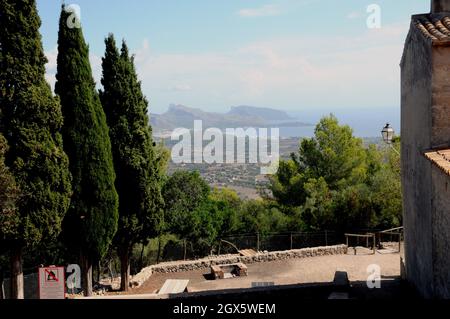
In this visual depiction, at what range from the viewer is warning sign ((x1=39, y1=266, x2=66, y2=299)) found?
10430 mm

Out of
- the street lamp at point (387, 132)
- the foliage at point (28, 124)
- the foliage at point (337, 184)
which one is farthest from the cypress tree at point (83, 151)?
the foliage at point (337, 184)

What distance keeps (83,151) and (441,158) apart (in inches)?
401

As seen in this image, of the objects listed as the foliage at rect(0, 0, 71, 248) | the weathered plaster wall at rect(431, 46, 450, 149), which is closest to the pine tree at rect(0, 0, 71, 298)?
the foliage at rect(0, 0, 71, 248)

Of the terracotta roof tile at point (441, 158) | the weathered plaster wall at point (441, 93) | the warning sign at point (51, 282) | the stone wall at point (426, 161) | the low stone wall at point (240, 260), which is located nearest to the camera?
the terracotta roof tile at point (441, 158)

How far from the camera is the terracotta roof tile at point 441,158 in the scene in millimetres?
7943

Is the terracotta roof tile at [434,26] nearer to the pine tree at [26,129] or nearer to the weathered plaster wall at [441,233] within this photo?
the weathered plaster wall at [441,233]

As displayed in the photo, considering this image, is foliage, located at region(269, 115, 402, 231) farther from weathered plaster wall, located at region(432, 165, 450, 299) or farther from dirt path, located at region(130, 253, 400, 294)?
weathered plaster wall, located at region(432, 165, 450, 299)

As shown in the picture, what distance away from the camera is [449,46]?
980cm

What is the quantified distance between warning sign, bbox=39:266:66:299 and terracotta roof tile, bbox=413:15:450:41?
8.98 metres

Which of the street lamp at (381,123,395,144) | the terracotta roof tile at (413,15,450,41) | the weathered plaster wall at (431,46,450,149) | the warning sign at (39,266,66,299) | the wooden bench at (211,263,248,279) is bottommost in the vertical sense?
the wooden bench at (211,263,248,279)

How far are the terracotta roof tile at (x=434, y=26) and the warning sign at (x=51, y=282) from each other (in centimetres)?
898

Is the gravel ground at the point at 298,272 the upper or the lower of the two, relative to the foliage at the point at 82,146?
lower
